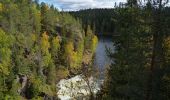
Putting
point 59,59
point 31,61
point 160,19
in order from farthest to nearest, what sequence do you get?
point 59,59, point 31,61, point 160,19

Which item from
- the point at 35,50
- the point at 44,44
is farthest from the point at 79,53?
the point at 35,50

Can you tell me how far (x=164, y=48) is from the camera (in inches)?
962

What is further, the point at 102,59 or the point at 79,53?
the point at 79,53

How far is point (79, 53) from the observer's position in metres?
132

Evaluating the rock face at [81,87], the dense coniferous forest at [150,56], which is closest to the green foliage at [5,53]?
the rock face at [81,87]

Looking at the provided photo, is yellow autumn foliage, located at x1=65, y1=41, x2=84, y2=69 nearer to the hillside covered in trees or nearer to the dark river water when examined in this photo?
the hillside covered in trees

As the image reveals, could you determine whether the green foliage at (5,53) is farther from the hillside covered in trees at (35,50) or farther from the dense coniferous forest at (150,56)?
the dense coniferous forest at (150,56)

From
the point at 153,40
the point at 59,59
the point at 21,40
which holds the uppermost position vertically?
the point at 153,40

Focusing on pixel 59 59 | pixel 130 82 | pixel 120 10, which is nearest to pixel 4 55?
pixel 59 59

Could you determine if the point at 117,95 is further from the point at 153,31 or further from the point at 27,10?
the point at 27,10

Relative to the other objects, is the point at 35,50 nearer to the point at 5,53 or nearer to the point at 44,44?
the point at 44,44

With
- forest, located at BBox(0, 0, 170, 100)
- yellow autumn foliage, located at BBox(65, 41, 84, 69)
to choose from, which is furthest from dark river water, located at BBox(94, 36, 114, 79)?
yellow autumn foliage, located at BBox(65, 41, 84, 69)

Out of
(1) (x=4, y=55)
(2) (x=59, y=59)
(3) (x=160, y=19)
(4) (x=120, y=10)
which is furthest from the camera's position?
(2) (x=59, y=59)

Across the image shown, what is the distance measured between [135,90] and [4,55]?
65.2 m
